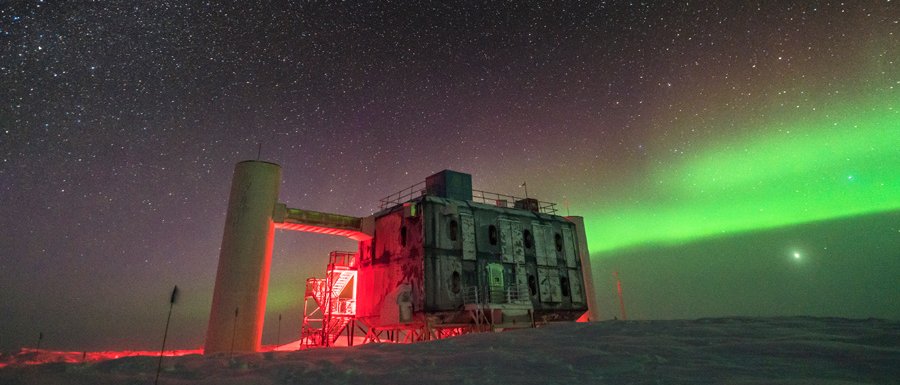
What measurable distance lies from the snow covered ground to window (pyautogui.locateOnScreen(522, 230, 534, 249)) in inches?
798

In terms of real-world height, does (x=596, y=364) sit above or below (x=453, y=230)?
below

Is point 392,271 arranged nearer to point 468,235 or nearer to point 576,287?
point 468,235

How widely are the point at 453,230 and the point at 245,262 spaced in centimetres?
1222

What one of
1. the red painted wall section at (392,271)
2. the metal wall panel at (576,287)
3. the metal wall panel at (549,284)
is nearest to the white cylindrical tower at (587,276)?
the metal wall panel at (576,287)

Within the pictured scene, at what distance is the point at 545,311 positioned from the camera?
2977cm

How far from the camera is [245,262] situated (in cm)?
2191

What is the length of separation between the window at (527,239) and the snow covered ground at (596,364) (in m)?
20.3

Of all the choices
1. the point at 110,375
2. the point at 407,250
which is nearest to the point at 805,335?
the point at 110,375

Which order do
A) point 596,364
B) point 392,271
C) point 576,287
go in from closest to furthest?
point 596,364
point 392,271
point 576,287

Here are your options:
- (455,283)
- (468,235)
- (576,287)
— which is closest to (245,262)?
(455,283)

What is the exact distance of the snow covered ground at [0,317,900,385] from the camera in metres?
5.93

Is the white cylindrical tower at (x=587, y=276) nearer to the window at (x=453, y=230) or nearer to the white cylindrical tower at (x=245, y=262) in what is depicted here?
the window at (x=453, y=230)

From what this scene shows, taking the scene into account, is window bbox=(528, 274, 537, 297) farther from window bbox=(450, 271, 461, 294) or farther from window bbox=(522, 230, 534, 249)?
window bbox=(450, 271, 461, 294)

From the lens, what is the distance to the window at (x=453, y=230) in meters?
26.9
